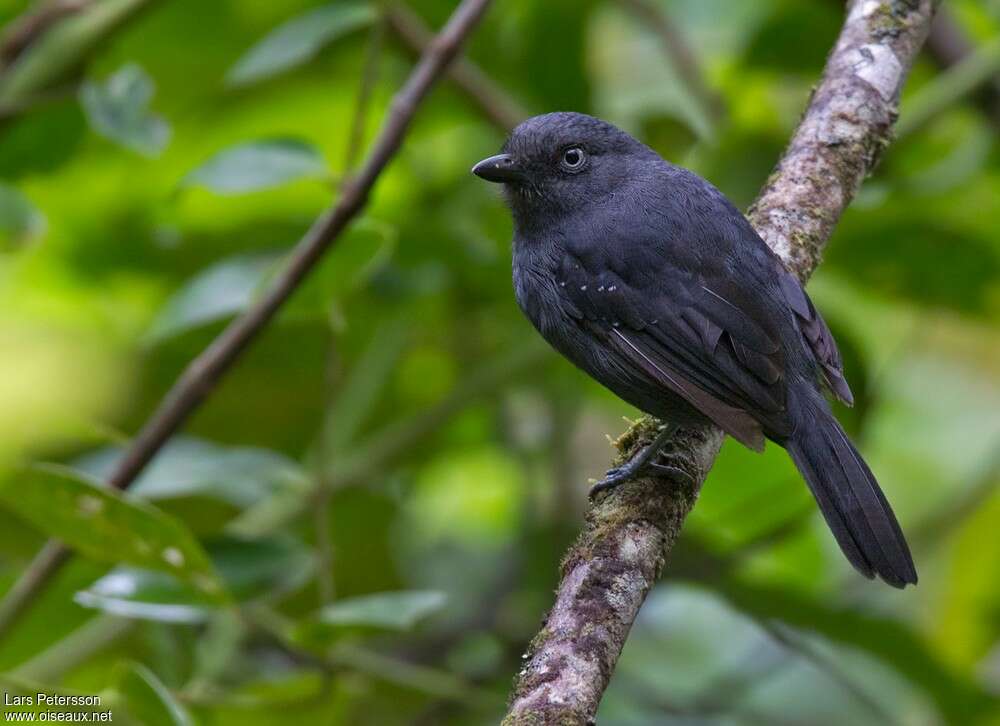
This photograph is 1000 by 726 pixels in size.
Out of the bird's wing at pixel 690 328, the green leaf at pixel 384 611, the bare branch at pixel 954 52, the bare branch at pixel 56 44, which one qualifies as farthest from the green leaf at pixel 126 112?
the bare branch at pixel 954 52

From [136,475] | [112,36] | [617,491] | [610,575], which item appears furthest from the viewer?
[112,36]

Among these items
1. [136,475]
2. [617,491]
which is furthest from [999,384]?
[136,475]

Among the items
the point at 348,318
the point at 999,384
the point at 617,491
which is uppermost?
the point at 999,384

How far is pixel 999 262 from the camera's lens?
163 inches

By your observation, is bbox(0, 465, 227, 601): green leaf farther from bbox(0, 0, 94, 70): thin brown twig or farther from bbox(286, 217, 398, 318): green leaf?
bbox(0, 0, 94, 70): thin brown twig

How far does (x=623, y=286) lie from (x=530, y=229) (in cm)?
55

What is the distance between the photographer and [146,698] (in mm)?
2713

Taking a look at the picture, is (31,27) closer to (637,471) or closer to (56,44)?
(56,44)

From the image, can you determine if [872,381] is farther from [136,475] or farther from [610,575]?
[136,475]

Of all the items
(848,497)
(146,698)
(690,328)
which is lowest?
(146,698)

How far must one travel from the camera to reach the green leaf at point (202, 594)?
10.5 feet

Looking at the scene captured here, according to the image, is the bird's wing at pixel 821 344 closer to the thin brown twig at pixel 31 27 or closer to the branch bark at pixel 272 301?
the branch bark at pixel 272 301

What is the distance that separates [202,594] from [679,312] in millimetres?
1434

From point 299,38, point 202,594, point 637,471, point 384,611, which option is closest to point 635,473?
point 637,471
